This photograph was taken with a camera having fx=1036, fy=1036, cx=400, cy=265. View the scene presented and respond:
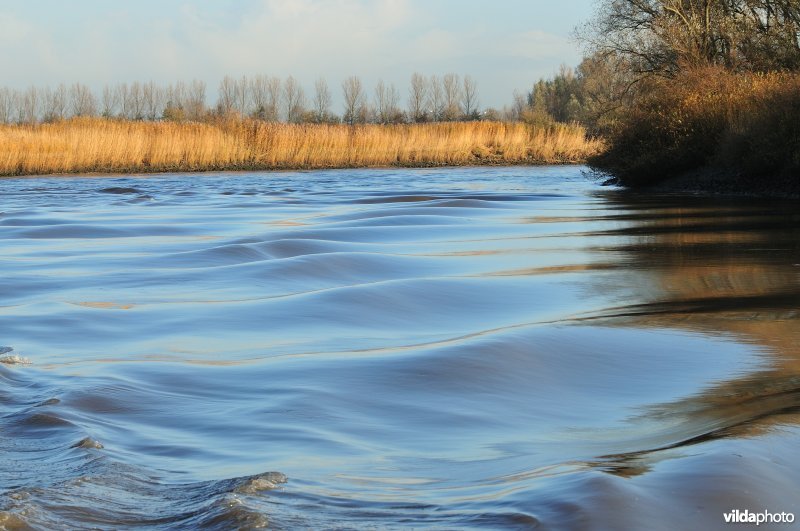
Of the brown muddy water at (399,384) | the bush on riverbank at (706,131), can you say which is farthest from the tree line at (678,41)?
the brown muddy water at (399,384)

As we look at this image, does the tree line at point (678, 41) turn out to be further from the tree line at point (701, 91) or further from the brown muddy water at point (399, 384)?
the brown muddy water at point (399, 384)

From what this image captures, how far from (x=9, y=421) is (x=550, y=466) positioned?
213 centimetres

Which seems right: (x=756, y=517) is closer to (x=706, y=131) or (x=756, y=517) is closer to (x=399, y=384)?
(x=399, y=384)

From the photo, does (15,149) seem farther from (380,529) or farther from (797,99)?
(380,529)

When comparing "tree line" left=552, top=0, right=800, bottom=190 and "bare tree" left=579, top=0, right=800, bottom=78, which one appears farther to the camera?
"bare tree" left=579, top=0, right=800, bottom=78

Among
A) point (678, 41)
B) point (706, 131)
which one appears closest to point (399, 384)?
point (706, 131)

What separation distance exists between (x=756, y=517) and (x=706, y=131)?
19.1 meters

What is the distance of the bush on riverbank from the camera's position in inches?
719

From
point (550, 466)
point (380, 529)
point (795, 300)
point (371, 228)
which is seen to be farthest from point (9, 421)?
point (371, 228)

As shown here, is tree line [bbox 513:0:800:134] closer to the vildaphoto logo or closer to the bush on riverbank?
the bush on riverbank

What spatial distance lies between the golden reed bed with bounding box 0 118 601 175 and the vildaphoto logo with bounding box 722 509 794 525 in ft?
85.3

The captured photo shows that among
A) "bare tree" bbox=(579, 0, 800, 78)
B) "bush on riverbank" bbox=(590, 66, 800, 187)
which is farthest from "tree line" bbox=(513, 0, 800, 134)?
"bush on riverbank" bbox=(590, 66, 800, 187)

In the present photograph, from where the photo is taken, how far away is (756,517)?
10.1ft

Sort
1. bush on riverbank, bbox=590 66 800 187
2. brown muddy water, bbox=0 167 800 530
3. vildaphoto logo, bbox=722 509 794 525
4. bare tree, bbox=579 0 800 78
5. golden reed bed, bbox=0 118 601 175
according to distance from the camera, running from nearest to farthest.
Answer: vildaphoto logo, bbox=722 509 794 525, brown muddy water, bbox=0 167 800 530, bush on riverbank, bbox=590 66 800 187, bare tree, bbox=579 0 800 78, golden reed bed, bbox=0 118 601 175
